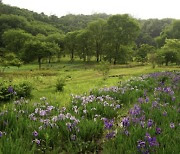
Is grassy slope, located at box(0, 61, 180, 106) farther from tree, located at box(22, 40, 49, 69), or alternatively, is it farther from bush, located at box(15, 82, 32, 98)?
tree, located at box(22, 40, 49, 69)

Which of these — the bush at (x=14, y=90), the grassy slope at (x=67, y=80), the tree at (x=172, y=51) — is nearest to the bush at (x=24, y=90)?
the bush at (x=14, y=90)

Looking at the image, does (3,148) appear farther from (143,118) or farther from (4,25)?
(4,25)

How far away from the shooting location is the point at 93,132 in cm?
505

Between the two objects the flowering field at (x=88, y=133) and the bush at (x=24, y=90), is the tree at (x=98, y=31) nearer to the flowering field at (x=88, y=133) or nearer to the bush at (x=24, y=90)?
the bush at (x=24, y=90)

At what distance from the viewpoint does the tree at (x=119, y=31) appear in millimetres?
57781

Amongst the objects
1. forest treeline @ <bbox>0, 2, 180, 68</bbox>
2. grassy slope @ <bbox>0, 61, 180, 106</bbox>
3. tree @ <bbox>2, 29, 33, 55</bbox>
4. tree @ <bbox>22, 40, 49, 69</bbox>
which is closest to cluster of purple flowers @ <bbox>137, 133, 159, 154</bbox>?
grassy slope @ <bbox>0, 61, 180, 106</bbox>

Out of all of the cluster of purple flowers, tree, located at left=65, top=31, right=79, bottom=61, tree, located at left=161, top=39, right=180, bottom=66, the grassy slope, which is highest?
tree, located at left=65, top=31, right=79, bottom=61

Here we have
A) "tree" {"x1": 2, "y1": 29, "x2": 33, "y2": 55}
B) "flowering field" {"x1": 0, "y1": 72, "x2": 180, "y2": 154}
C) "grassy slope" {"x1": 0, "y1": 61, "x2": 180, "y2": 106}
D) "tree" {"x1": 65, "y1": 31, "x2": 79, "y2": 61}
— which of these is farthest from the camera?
"tree" {"x1": 2, "y1": 29, "x2": 33, "y2": 55}

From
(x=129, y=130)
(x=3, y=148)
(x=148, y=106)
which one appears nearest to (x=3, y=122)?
(x=3, y=148)

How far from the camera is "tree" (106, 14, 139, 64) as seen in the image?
2275 inches

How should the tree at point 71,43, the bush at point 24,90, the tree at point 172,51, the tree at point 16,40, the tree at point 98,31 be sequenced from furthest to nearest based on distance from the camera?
the tree at point 16,40
the tree at point 71,43
the tree at point 98,31
the tree at point 172,51
the bush at point 24,90

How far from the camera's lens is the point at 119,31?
191 ft

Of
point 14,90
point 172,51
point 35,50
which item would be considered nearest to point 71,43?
point 35,50

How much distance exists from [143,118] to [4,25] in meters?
110
